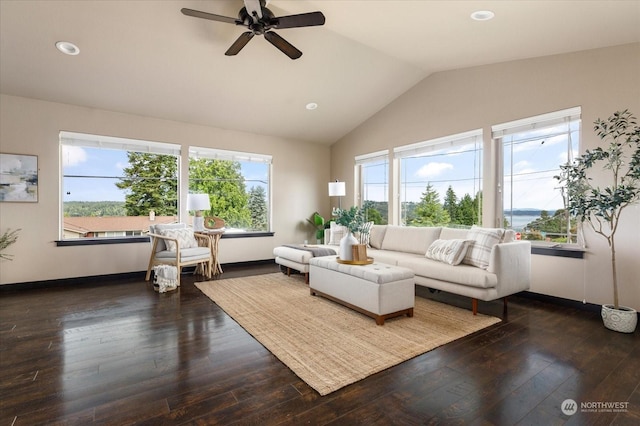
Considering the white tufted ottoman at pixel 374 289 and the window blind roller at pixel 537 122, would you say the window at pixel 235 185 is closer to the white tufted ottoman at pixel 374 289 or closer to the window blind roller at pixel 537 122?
the white tufted ottoman at pixel 374 289

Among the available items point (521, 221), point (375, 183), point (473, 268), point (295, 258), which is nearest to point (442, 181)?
point (521, 221)

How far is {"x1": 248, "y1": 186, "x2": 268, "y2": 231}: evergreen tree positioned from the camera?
645 centimetres

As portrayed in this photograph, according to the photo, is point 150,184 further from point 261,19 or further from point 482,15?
point 482,15

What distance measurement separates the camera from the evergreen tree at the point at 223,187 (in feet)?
19.1

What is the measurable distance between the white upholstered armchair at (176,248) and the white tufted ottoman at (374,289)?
2.38 meters

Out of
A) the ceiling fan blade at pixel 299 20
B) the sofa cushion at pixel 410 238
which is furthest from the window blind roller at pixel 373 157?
the ceiling fan blade at pixel 299 20

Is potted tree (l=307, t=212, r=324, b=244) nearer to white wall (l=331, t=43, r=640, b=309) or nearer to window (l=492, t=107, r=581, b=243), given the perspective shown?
white wall (l=331, t=43, r=640, b=309)

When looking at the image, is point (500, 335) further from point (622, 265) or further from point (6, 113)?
point (6, 113)

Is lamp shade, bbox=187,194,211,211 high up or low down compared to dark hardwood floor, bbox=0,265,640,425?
up

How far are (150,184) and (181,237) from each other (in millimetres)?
1226

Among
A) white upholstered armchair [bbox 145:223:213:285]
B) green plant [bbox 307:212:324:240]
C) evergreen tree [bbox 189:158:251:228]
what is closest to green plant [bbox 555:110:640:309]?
green plant [bbox 307:212:324:240]

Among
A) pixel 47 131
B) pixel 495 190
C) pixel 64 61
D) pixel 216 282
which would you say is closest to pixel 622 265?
pixel 495 190

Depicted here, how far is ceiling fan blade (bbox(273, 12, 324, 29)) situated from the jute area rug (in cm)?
283

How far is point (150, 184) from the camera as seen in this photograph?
538 centimetres
